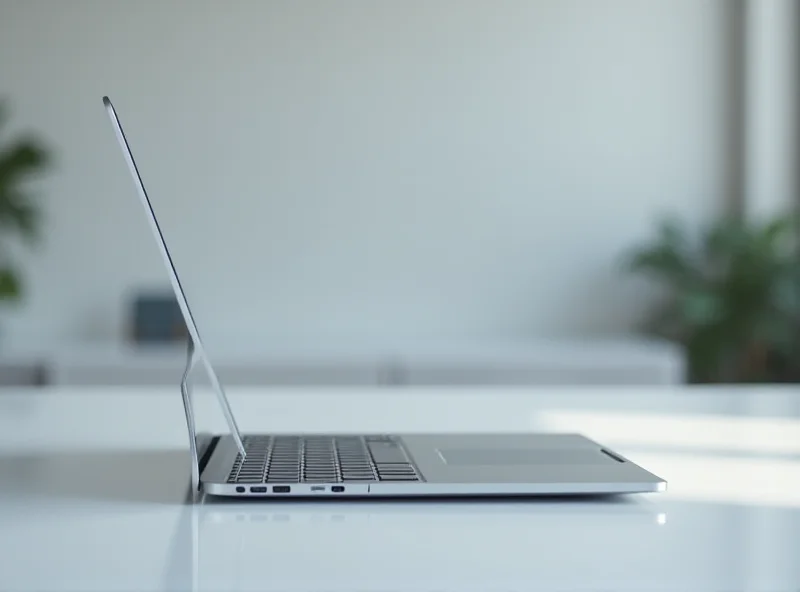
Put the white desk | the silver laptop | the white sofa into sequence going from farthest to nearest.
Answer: the white sofa, the silver laptop, the white desk

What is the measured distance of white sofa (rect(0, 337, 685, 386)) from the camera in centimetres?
312

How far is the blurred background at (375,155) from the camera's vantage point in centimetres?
390

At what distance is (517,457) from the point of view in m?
0.99

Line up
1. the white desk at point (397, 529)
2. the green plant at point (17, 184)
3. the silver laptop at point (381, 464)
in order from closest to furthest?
1. the white desk at point (397, 529)
2. the silver laptop at point (381, 464)
3. the green plant at point (17, 184)

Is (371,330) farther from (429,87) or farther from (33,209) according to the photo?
(33,209)

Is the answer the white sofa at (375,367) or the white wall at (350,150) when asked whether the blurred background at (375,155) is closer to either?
the white wall at (350,150)

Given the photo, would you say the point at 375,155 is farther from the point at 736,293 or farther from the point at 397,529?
the point at 397,529

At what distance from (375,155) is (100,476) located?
3080 mm

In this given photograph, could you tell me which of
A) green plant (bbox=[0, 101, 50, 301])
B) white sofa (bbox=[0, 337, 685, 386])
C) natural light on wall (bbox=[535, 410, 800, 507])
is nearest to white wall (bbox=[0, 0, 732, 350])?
green plant (bbox=[0, 101, 50, 301])

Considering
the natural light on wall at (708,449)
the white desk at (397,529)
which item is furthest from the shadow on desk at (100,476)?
the natural light on wall at (708,449)

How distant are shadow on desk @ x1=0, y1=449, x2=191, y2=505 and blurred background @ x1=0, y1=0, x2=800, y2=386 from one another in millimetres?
2787

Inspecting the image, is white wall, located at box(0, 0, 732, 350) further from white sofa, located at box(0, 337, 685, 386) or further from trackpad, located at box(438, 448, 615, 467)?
trackpad, located at box(438, 448, 615, 467)

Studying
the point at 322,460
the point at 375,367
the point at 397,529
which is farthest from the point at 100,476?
the point at 375,367

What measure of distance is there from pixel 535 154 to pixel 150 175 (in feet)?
4.86
